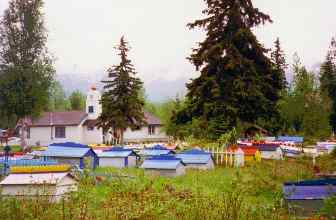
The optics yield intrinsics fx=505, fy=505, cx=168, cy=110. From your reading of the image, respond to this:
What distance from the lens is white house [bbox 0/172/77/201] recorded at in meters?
11.5

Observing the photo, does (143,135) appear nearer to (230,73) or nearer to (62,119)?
(62,119)

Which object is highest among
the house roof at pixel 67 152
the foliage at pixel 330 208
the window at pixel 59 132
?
the window at pixel 59 132

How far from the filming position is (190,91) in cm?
3003

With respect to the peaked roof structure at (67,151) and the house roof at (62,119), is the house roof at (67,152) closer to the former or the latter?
the peaked roof structure at (67,151)

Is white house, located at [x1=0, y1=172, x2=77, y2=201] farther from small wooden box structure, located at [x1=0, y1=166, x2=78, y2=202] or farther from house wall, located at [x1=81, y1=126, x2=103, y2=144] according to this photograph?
house wall, located at [x1=81, y1=126, x2=103, y2=144]

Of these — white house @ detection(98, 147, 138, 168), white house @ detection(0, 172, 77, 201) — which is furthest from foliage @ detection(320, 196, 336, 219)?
white house @ detection(98, 147, 138, 168)

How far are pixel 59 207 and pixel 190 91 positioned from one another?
20.3 m

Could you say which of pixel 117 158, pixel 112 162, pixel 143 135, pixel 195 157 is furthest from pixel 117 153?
pixel 143 135

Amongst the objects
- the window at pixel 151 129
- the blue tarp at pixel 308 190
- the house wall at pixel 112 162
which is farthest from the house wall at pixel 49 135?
the blue tarp at pixel 308 190

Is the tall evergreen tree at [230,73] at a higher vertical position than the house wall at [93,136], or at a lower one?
higher

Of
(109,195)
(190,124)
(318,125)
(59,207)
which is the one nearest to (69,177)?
(109,195)

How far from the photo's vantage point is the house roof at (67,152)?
2122 cm

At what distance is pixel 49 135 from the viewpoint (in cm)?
6000

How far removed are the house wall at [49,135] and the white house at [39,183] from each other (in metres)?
46.7
